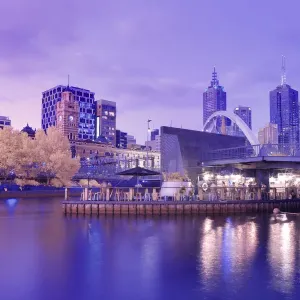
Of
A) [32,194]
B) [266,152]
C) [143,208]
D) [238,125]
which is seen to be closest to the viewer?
[143,208]

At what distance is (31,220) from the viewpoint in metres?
34.7

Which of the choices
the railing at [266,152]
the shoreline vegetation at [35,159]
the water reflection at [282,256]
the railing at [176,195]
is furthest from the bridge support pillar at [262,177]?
the shoreline vegetation at [35,159]

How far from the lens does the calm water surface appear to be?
13.6 m

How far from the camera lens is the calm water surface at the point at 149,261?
13.6 m

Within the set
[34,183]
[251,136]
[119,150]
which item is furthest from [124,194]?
[119,150]

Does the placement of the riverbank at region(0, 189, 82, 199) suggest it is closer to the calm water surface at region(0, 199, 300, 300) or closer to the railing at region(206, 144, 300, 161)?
the railing at region(206, 144, 300, 161)

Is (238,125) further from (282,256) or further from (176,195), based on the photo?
(282,256)

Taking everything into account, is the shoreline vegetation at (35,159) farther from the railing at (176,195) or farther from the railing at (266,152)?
the railing at (176,195)

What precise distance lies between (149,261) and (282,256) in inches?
247

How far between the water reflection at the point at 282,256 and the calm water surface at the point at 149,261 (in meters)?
0.03

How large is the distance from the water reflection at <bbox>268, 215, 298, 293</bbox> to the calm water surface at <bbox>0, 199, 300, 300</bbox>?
0.03m

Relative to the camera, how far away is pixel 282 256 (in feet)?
62.5

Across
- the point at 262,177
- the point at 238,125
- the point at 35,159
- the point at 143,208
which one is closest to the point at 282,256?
→ the point at 143,208

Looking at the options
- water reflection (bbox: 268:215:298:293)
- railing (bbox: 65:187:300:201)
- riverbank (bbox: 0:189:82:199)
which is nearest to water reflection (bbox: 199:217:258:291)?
water reflection (bbox: 268:215:298:293)
